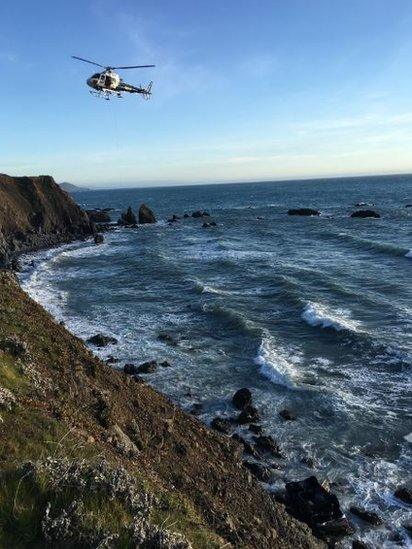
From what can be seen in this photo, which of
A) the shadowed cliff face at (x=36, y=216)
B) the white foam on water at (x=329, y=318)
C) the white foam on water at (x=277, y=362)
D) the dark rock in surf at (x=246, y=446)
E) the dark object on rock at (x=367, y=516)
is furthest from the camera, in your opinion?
the shadowed cliff face at (x=36, y=216)

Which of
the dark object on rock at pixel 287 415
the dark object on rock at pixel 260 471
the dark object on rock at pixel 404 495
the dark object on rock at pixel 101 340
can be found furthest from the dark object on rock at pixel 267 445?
the dark object on rock at pixel 101 340

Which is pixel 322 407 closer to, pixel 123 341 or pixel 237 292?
pixel 123 341

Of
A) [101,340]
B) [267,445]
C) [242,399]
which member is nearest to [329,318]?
[242,399]

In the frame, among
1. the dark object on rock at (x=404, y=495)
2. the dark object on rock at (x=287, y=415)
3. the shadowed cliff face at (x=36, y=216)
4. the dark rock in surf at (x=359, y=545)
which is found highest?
the shadowed cliff face at (x=36, y=216)

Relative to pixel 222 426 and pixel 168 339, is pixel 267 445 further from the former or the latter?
pixel 168 339

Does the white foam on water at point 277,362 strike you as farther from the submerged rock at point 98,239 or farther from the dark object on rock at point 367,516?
the submerged rock at point 98,239

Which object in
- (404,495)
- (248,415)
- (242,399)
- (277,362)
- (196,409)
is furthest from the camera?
(277,362)
